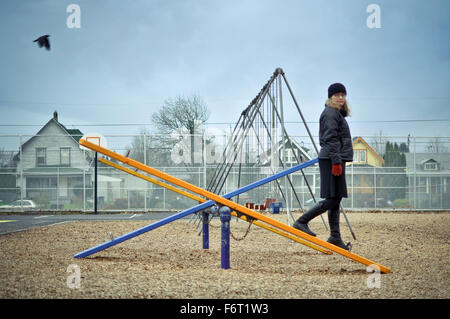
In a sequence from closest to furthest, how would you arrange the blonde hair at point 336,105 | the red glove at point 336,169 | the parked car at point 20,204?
the red glove at point 336,169 < the blonde hair at point 336,105 < the parked car at point 20,204

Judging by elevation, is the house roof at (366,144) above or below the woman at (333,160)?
above

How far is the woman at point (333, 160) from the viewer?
4363 millimetres

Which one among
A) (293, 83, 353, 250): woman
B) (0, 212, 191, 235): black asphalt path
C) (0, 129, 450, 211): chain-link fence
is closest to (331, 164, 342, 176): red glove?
(293, 83, 353, 250): woman

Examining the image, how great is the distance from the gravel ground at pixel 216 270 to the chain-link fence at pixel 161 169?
433 inches

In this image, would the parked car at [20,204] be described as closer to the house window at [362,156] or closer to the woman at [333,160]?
the house window at [362,156]

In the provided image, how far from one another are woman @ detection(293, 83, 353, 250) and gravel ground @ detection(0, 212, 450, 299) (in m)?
0.52

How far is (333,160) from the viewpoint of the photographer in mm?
4277

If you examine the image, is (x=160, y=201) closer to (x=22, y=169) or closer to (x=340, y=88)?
(x=22, y=169)

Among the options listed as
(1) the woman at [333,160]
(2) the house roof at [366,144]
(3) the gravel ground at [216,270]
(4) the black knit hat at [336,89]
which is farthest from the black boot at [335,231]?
(2) the house roof at [366,144]

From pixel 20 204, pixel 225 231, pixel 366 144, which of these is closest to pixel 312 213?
pixel 225 231

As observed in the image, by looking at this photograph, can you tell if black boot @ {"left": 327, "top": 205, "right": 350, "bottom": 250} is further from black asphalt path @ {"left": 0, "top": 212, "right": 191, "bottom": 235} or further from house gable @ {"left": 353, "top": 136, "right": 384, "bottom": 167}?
house gable @ {"left": 353, "top": 136, "right": 384, "bottom": 167}
